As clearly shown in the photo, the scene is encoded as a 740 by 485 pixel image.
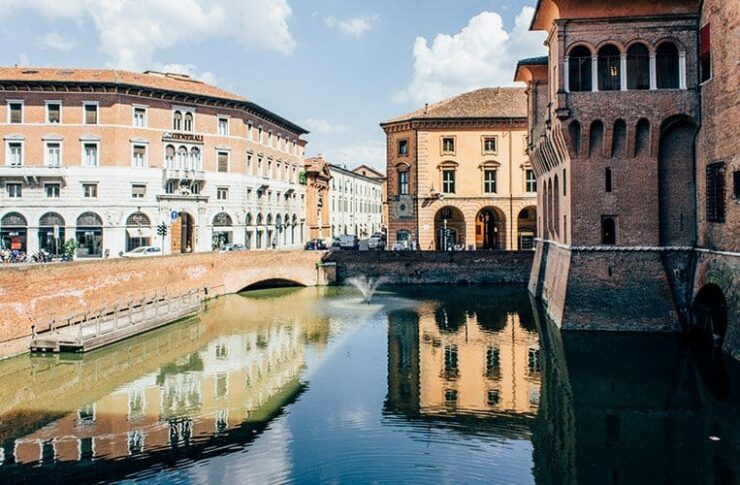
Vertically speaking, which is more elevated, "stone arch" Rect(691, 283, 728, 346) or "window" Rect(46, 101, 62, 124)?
"window" Rect(46, 101, 62, 124)

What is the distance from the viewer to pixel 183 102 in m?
44.7

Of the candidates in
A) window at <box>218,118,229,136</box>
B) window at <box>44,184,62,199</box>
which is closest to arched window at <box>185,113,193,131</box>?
window at <box>218,118,229,136</box>

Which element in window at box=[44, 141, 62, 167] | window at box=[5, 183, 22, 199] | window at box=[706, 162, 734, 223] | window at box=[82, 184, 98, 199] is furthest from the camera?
window at box=[82, 184, 98, 199]

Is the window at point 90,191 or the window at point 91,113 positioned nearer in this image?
the window at point 91,113

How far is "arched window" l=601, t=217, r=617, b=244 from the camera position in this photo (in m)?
24.8

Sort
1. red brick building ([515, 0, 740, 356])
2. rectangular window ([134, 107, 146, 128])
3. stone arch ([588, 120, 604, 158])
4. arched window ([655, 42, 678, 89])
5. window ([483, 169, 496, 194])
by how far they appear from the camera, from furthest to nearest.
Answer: window ([483, 169, 496, 194]) < rectangular window ([134, 107, 146, 128]) < stone arch ([588, 120, 604, 158]) < arched window ([655, 42, 678, 89]) < red brick building ([515, 0, 740, 356])

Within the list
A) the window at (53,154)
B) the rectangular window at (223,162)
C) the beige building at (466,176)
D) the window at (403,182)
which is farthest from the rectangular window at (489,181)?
the window at (53,154)

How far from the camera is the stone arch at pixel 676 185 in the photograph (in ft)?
79.4

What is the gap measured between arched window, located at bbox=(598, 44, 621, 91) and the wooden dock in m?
22.6

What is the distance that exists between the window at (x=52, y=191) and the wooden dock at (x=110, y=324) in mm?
14985

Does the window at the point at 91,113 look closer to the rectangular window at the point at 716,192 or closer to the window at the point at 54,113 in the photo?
the window at the point at 54,113

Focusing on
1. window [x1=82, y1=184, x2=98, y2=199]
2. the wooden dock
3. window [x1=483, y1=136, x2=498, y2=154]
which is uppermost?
window [x1=483, y1=136, x2=498, y2=154]

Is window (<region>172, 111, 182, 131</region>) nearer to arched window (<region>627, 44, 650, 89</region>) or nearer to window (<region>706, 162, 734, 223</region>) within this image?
arched window (<region>627, 44, 650, 89</region>)

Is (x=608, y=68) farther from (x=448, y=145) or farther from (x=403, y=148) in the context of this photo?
(x=403, y=148)
